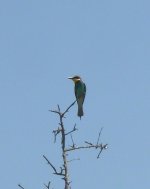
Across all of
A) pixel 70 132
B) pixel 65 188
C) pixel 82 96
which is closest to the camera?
pixel 65 188

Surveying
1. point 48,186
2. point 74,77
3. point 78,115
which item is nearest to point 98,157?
point 48,186

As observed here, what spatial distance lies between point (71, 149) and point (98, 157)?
0.43 metres

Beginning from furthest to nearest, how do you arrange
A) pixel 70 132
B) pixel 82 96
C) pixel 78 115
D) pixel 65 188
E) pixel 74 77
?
pixel 74 77 < pixel 82 96 < pixel 78 115 < pixel 70 132 < pixel 65 188

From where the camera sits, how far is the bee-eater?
41.6 feet

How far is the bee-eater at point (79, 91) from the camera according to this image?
12.7 meters

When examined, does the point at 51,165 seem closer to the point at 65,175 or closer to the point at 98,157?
the point at 65,175

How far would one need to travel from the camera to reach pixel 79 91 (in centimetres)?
1360

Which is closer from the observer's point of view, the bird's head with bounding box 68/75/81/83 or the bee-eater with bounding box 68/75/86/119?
the bee-eater with bounding box 68/75/86/119

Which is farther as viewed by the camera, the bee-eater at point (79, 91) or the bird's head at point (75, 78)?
the bird's head at point (75, 78)

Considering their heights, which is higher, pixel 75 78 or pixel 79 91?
pixel 75 78

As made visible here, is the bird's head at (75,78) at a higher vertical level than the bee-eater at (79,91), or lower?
higher

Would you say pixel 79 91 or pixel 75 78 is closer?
pixel 79 91

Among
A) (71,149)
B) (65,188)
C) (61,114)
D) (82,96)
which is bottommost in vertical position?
(65,188)

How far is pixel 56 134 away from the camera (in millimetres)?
8617
